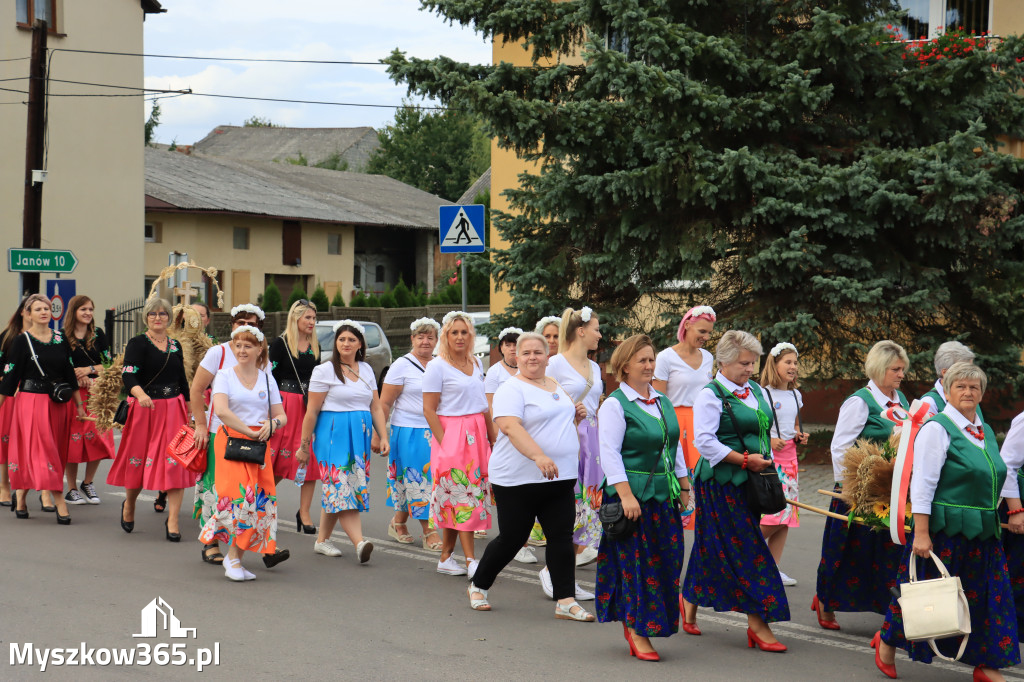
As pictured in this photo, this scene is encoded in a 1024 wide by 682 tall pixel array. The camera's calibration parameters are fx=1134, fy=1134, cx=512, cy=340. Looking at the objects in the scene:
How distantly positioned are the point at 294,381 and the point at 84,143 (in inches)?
927

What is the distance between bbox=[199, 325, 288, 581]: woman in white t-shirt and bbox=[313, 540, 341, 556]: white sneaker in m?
0.90

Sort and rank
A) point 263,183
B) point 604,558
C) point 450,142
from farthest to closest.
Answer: point 450,142 → point 263,183 → point 604,558

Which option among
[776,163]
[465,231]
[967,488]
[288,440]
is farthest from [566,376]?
[465,231]

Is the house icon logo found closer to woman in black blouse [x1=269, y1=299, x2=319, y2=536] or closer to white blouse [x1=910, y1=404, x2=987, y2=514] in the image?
woman in black blouse [x1=269, y1=299, x2=319, y2=536]

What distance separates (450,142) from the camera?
7719cm

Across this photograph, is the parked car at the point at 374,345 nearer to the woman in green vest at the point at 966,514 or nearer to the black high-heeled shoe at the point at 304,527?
the black high-heeled shoe at the point at 304,527

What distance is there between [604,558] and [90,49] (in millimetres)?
28162

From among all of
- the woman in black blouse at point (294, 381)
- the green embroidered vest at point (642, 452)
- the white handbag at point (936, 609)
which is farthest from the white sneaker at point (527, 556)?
the white handbag at point (936, 609)

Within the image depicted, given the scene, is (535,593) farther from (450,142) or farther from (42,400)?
(450,142)

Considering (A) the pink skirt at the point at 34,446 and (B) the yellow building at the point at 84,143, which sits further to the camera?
(B) the yellow building at the point at 84,143

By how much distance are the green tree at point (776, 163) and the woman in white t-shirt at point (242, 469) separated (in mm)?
6231

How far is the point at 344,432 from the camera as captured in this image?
893cm

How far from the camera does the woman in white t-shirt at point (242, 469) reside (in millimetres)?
8070

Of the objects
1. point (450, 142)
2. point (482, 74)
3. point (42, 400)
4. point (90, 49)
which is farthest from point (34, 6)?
point (450, 142)
